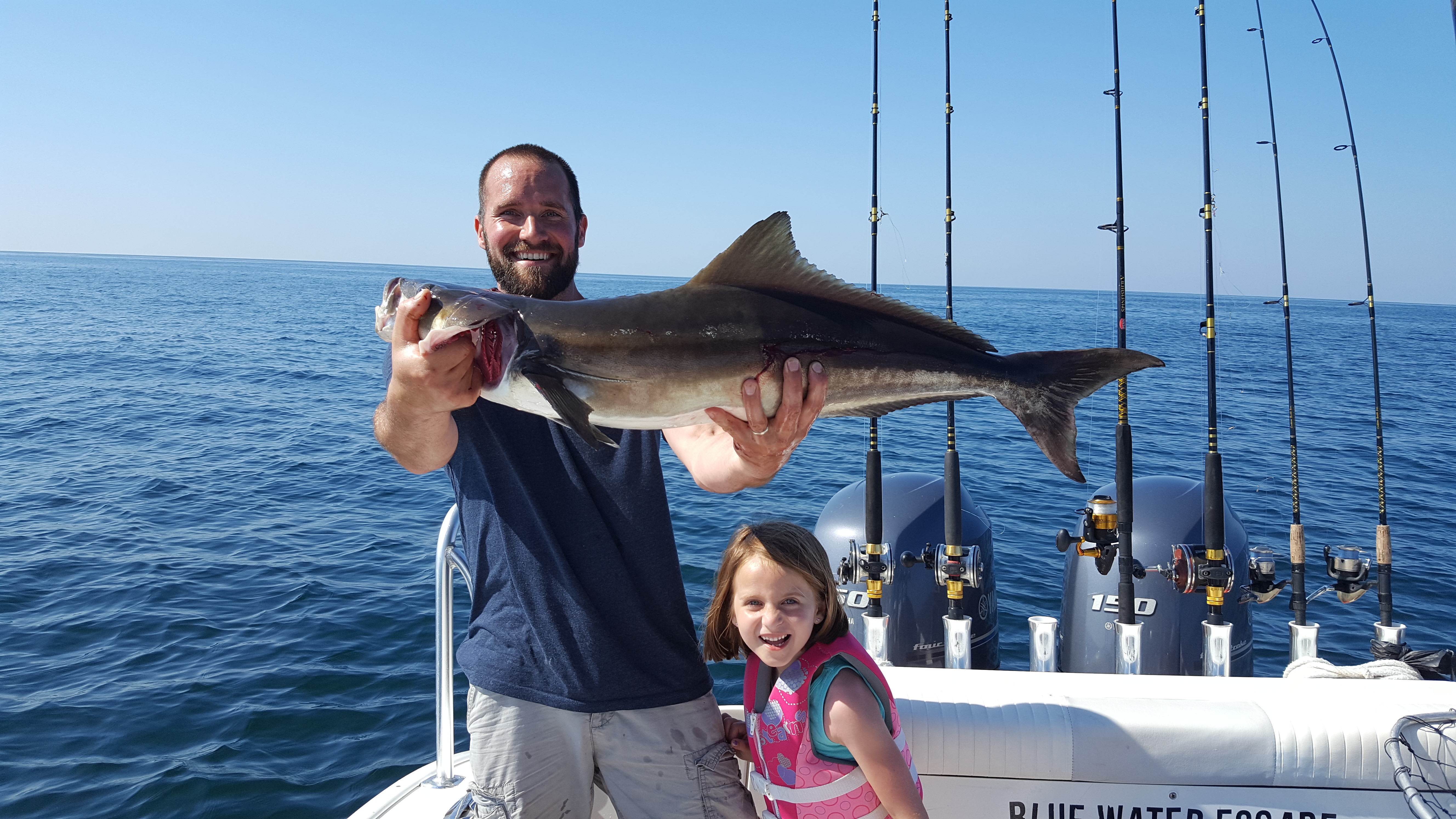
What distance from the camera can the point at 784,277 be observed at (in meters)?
2.67

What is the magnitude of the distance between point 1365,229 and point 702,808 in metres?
8.08

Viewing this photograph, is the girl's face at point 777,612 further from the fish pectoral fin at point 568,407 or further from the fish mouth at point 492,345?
the fish mouth at point 492,345

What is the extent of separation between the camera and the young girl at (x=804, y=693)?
2.78 metres

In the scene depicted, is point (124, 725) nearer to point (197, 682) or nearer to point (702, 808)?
point (197, 682)

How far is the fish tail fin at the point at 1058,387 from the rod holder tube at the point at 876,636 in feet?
9.07

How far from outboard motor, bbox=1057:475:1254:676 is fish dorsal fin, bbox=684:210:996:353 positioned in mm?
3111

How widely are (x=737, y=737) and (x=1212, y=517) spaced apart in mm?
3762

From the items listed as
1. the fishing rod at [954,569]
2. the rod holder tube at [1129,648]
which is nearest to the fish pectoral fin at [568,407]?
the fishing rod at [954,569]

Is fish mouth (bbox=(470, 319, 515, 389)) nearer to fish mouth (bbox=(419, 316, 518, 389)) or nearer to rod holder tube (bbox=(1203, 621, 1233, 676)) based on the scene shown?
fish mouth (bbox=(419, 316, 518, 389))

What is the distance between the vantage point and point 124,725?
23.7 feet

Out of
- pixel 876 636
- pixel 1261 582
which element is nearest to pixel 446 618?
pixel 876 636

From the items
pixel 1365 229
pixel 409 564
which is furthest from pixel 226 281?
pixel 1365 229

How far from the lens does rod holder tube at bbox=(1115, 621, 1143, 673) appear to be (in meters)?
5.13

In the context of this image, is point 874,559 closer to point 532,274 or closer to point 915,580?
point 915,580
